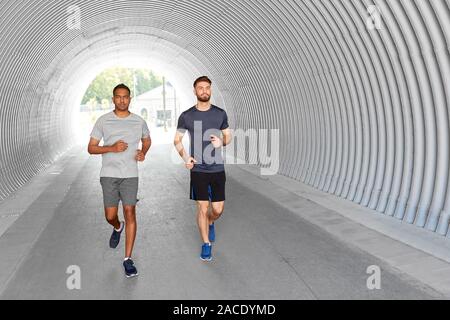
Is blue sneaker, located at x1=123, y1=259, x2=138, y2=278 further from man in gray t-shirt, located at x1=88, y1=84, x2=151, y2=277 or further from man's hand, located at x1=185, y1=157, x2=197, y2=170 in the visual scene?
man's hand, located at x1=185, y1=157, x2=197, y2=170

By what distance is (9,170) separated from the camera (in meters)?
11.7

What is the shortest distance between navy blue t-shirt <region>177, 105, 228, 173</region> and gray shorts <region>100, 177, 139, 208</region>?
0.75m

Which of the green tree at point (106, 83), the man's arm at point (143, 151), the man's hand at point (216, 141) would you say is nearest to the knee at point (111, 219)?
the man's arm at point (143, 151)

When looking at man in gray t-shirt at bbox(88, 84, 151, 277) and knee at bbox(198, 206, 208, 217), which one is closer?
man in gray t-shirt at bbox(88, 84, 151, 277)

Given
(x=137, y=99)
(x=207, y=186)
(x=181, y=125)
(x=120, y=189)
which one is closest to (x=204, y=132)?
(x=181, y=125)

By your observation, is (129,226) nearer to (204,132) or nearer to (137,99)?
(204,132)

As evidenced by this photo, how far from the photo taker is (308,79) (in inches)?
447

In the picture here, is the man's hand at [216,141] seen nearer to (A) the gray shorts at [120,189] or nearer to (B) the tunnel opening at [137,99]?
(A) the gray shorts at [120,189]

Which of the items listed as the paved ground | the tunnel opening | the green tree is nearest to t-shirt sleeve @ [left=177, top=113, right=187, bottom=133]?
the paved ground

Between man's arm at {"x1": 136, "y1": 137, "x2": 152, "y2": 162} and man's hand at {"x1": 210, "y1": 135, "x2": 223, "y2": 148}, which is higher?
man's hand at {"x1": 210, "y1": 135, "x2": 223, "y2": 148}

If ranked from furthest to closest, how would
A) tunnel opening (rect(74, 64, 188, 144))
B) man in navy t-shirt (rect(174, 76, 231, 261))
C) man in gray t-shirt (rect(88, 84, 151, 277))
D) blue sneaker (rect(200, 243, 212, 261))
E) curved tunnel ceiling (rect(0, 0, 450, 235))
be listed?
tunnel opening (rect(74, 64, 188, 144)) < curved tunnel ceiling (rect(0, 0, 450, 235)) < blue sneaker (rect(200, 243, 212, 261)) < man in navy t-shirt (rect(174, 76, 231, 261)) < man in gray t-shirt (rect(88, 84, 151, 277))

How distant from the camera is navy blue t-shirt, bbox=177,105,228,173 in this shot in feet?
19.0

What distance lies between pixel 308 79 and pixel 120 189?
664cm

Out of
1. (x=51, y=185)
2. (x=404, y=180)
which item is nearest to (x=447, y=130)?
(x=404, y=180)
